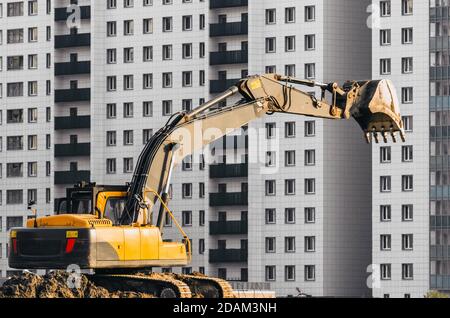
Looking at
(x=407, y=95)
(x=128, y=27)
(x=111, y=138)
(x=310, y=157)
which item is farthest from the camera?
(x=111, y=138)

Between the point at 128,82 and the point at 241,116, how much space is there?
106 metres

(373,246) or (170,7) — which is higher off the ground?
(170,7)

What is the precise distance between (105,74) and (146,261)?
365 ft

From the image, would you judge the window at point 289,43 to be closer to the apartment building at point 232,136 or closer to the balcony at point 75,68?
the apartment building at point 232,136

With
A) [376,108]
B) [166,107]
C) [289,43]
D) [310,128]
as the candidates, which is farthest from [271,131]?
[376,108]

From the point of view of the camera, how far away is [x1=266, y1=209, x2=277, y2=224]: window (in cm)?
15362

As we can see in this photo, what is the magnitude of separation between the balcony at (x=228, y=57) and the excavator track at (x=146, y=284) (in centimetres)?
10318

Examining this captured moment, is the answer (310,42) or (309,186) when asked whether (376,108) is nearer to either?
(309,186)

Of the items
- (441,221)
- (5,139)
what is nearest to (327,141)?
(441,221)

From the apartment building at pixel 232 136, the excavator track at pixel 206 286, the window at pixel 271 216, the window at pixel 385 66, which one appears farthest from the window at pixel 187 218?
the excavator track at pixel 206 286

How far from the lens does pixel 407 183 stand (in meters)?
146

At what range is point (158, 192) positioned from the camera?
54.8 metres

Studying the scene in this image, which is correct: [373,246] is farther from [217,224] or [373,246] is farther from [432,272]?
[217,224]

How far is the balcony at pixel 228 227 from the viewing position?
155125mm
